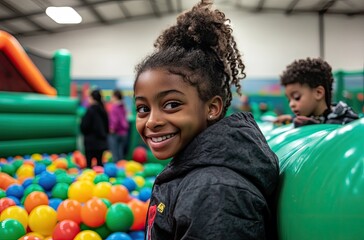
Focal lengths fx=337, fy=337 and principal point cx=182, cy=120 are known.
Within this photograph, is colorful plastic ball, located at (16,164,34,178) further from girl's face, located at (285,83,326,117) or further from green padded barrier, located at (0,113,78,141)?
girl's face, located at (285,83,326,117)

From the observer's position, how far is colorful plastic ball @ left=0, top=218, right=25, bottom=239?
1.06m

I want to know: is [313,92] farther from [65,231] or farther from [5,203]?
[5,203]

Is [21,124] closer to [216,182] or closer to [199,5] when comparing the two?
[199,5]

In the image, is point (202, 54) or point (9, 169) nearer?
point (202, 54)

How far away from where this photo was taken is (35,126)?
251cm

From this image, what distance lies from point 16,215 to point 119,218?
38 cm

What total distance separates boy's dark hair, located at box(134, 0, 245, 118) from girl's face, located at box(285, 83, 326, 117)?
0.61 m

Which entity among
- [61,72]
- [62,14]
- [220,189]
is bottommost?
[220,189]

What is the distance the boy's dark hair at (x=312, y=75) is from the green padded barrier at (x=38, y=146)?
1286 millimetres

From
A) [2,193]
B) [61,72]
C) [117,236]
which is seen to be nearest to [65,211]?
[117,236]

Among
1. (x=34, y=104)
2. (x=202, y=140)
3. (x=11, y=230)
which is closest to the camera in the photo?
(x=202, y=140)

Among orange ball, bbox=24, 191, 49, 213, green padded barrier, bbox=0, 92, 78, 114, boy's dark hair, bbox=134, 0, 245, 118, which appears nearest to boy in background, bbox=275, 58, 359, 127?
boy's dark hair, bbox=134, 0, 245, 118

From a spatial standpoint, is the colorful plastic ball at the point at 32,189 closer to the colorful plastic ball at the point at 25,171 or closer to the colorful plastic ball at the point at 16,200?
the colorful plastic ball at the point at 16,200

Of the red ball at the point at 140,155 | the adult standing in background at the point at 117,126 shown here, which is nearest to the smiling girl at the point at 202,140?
the adult standing in background at the point at 117,126
